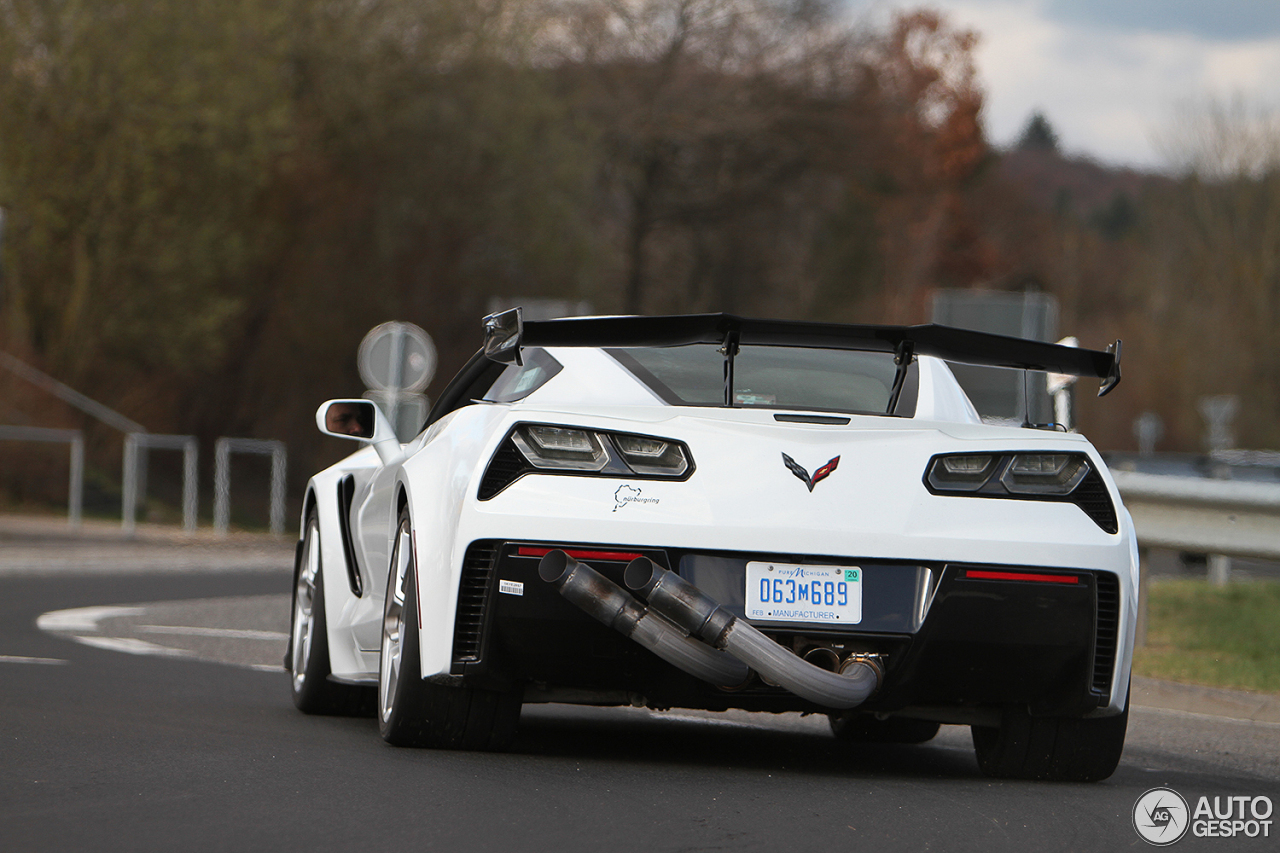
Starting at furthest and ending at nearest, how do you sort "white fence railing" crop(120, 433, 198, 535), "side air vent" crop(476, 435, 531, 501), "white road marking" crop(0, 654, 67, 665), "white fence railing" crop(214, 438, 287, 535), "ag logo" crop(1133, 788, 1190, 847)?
1. "white fence railing" crop(214, 438, 287, 535)
2. "white fence railing" crop(120, 433, 198, 535)
3. "white road marking" crop(0, 654, 67, 665)
4. "side air vent" crop(476, 435, 531, 501)
5. "ag logo" crop(1133, 788, 1190, 847)

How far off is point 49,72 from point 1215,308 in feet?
106

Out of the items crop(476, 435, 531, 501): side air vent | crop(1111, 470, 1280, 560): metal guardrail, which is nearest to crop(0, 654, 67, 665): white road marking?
crop(476, 435, 531, 501): side air vent

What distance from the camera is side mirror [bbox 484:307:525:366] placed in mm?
5875

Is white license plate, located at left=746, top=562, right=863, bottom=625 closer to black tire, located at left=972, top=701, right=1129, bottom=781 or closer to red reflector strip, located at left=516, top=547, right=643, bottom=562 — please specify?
red reflector strip, located at left=516, top=547, right=643, bottom=562

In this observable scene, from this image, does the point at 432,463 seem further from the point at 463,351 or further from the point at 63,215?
the point at 463,351

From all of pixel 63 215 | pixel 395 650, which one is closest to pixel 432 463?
pixel 395 650

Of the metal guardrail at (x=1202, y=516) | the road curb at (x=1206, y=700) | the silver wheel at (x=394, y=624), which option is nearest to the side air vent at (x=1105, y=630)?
the silver wheel at (x=394, y=624)

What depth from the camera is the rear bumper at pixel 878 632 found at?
5.45m

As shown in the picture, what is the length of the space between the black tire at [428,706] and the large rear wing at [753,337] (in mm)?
723

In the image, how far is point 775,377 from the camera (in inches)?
245

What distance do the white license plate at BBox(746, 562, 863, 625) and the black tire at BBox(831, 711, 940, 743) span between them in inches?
82.8

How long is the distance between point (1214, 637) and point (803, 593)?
24.4 ft

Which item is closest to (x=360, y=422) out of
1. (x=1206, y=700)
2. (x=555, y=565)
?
(x=555, y=565)

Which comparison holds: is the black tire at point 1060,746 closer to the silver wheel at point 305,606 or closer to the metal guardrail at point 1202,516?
the silver wheel at point 305,606
